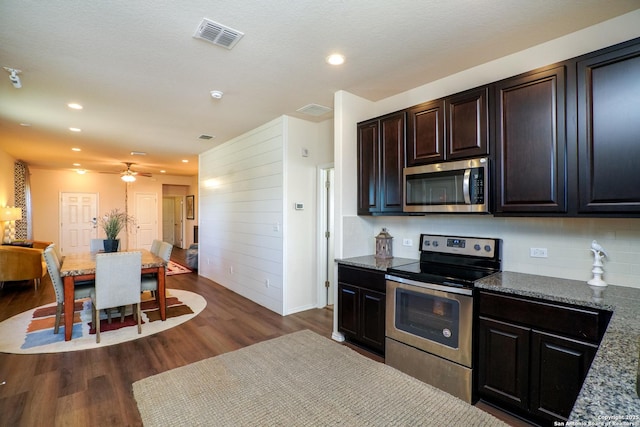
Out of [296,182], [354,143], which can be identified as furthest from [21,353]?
[354,143]

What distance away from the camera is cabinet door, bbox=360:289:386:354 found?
288 centimetres

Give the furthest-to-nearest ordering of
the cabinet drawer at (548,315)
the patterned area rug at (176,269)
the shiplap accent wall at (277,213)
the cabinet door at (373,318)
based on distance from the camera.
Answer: the patterned area rug at (176,269) < the shiplap accent wall at (277,213) < the cabinet door at (373,318) < the cabinet drawer at (548,315)

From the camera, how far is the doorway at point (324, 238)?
4.62m

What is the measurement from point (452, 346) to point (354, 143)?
2265 mm

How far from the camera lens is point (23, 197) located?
24.5 ft

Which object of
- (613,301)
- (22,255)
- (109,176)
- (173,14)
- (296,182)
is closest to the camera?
(613,301)

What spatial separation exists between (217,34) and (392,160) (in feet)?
6.21

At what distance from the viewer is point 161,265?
13.0ft

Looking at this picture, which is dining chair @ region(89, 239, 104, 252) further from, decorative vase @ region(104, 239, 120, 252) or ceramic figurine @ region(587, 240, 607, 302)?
ceramic figurine @ region(587, 240, 607, 302)

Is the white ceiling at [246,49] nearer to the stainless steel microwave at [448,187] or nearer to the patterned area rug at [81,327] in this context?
the stainless steel microwave at [448,187]

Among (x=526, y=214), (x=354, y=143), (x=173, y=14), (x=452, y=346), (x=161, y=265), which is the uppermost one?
(x=173, y=14)

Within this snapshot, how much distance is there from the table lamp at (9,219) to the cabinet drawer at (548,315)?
25.6ft

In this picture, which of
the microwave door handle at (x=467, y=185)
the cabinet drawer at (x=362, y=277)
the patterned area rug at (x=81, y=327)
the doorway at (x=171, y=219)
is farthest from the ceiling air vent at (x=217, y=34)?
the doorway at (x=171, y=219)

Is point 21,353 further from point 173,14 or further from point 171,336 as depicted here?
point 173,14
